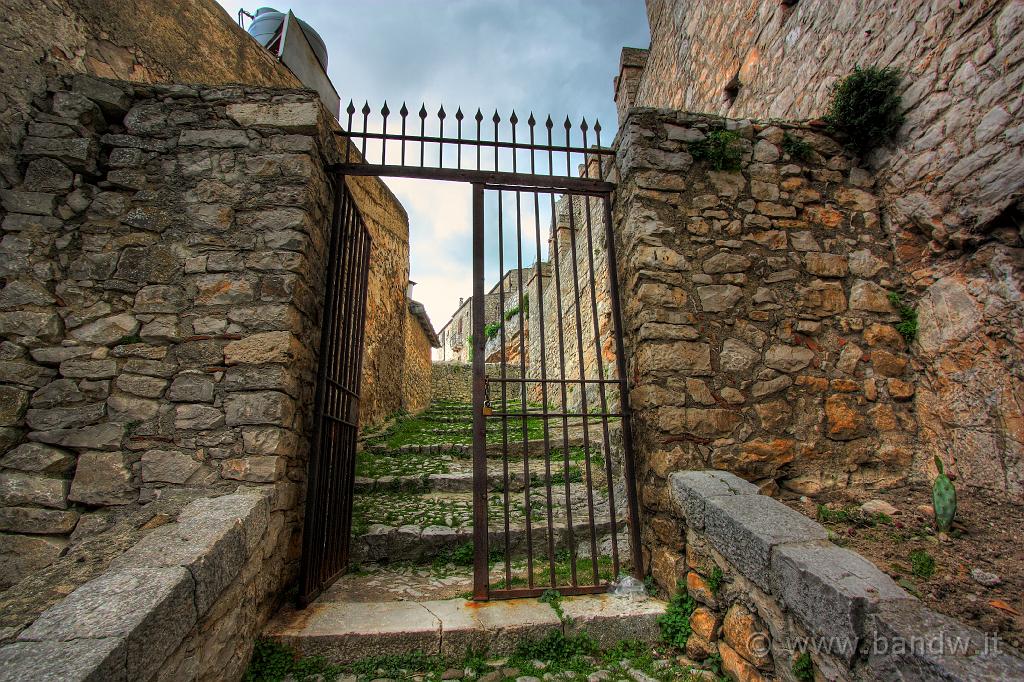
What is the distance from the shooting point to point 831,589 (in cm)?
169

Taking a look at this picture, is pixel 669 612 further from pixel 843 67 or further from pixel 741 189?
pixel 843 67

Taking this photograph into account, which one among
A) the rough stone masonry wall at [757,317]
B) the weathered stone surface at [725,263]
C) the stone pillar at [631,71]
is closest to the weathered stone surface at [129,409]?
the rough stone masonry wall at [757,317]

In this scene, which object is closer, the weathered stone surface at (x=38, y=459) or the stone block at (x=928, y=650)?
the stone block at (x=928, y=650)

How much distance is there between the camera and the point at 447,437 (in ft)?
21.1

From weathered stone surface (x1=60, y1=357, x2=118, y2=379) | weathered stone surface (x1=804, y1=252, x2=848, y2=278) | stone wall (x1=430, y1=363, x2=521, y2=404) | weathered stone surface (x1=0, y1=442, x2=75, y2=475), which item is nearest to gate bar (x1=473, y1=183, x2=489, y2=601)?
weathered stone surface (x1=60, y1=357, x2=118, y2=379)

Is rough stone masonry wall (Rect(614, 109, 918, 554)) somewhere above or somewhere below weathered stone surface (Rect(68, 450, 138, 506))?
above

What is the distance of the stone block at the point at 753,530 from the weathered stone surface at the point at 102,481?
2.89 metres

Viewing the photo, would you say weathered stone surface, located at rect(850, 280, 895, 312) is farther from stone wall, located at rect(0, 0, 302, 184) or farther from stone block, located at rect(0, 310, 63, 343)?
stone wall, located at rect(0, 0, 302, 184)

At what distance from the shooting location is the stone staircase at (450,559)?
243 cm

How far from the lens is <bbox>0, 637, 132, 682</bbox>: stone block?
49.3 inches

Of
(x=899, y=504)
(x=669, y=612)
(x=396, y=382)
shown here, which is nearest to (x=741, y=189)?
(x=899, y=504)

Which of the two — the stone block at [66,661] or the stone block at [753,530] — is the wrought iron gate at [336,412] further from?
the stone block at [753,530]

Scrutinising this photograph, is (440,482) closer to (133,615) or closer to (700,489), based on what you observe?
(700,489)

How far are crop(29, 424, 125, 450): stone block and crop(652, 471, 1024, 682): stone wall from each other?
9.85ft
